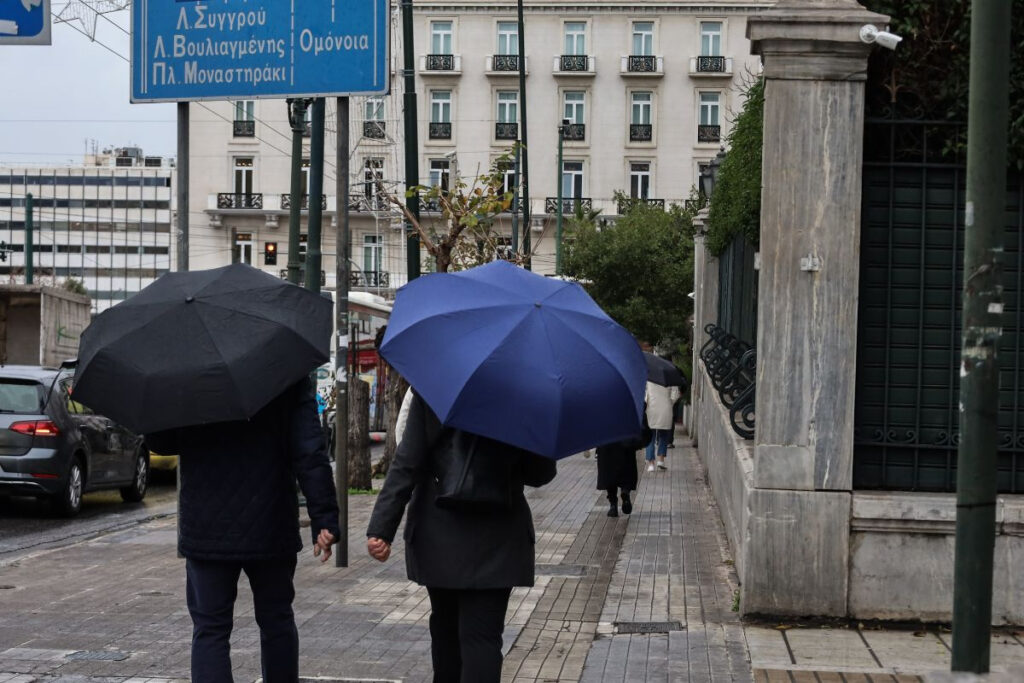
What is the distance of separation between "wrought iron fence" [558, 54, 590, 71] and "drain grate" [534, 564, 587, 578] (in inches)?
2009

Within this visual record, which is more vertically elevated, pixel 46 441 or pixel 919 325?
pixel 919 325

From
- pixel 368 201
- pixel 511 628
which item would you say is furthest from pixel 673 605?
pixel 368 201

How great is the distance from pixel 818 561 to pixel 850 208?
208 cm

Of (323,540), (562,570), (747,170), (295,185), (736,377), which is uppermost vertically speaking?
(295,185)

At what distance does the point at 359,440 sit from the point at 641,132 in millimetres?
44765

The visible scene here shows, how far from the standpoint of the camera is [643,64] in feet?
200

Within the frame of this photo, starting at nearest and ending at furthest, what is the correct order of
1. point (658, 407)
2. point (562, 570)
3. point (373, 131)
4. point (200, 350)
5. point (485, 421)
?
1. point (485, 421)
2. point (200, 350)
3. point (562, 570)
4. point (658, 407)
5. point (373, 131)

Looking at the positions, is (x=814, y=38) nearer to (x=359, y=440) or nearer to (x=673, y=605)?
(x=673, y=605)

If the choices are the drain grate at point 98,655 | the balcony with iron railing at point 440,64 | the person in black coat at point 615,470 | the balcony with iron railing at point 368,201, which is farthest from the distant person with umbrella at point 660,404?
the balcony with iron railing at point 440,64

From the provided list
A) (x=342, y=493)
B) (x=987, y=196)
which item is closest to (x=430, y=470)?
(x=987, y=196)

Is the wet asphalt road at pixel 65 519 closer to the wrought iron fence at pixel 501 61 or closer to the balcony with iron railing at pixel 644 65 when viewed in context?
the wrought iron fence at pixel 501 61

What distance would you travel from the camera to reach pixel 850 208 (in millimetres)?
8531

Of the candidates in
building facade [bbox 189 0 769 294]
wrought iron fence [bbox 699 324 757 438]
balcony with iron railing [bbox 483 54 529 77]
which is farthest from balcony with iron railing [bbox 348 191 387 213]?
balcony with iron railing [bbox 483 54 529 77]

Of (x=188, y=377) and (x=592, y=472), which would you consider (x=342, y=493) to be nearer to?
(x=188, y=377)
